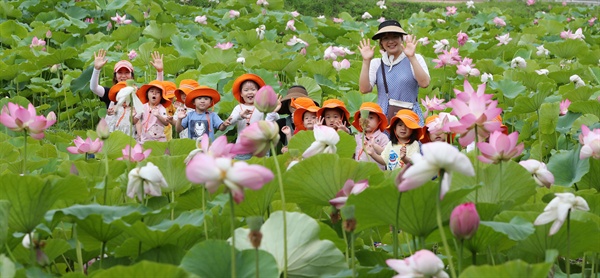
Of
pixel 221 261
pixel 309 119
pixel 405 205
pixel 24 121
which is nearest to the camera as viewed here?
pixel 221 261

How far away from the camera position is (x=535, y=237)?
170cm

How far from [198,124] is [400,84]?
1.07 meters

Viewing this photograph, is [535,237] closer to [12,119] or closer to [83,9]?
[12,119]

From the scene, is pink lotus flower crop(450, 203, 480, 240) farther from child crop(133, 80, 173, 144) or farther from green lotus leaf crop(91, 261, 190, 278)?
child crop(133, 80, 173, 144)

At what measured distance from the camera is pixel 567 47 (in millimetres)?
7133

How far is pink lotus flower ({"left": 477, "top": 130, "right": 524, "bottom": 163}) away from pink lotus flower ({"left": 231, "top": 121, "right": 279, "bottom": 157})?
0.47 metres

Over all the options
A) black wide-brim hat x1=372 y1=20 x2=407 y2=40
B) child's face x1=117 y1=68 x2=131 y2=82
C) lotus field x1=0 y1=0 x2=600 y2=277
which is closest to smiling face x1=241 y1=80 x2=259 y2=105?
black wide-brim hat x1=372 y1=20 x2=407 y2=40

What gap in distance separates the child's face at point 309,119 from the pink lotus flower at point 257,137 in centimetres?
256

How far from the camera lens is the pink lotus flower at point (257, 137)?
1505mm

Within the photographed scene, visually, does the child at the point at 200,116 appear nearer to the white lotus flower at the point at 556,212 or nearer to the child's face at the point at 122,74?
the child's face at the point at 122,74

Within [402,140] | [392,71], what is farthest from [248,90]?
[402,140]

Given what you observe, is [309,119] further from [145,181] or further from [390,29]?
[145,181]

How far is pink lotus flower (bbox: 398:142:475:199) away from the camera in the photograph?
4.53 feet

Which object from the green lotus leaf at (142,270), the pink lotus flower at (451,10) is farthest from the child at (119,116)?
the pink lotus flower at (451,10)
